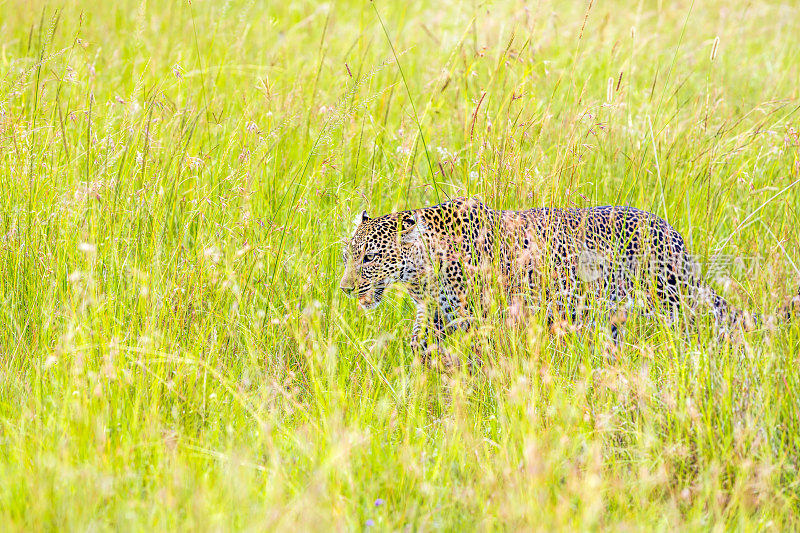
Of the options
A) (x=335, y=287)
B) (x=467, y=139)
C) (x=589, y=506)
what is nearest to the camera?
(x=589, y=506)

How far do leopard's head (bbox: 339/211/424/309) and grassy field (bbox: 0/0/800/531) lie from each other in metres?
0.13

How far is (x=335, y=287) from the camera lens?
459 centimetres

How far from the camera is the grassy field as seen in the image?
2723mm

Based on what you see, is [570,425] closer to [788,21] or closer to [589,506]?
[589,506]

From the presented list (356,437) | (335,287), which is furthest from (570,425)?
(335,287)

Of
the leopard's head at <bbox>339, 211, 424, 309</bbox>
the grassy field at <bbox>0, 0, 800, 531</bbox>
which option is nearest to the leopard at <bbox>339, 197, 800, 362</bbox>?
the leopard's head at <bbox>339, 211, 424, 309</bbox>

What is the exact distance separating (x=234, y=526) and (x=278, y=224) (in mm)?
2344

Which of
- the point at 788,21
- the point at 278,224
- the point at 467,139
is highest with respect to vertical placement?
the point at 788,21

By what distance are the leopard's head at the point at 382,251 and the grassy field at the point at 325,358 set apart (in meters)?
0.13

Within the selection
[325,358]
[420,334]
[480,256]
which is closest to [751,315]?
[480,256]

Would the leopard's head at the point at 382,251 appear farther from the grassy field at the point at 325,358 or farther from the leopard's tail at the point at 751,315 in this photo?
the leopard's tail at the point at 751,315

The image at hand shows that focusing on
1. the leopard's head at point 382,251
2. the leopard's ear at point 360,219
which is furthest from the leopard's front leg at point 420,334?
the leopard's ear at point 360,219

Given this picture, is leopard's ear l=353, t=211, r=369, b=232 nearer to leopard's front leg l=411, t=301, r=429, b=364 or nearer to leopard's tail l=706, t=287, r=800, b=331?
leopard's front leg l=411, t=301, r=429, b=364

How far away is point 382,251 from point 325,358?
1084 mm
